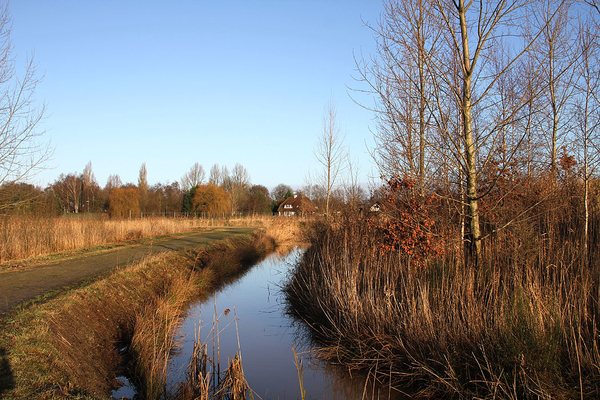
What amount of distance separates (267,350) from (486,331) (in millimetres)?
3847

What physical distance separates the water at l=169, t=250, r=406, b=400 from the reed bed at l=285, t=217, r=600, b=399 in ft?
1.01

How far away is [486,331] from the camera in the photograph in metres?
4.39

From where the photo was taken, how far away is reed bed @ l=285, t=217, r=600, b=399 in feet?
12.8

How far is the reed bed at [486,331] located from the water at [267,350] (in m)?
0.31

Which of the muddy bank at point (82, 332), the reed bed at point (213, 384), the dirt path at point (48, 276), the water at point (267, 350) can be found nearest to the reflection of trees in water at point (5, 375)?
the muddy bank at point (82, 332)

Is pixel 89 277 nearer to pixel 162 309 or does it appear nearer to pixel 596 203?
pixel 162 309

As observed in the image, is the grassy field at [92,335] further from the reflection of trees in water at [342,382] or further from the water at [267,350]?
the reflection of trees in water at [342,382]

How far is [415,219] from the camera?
6270 mm

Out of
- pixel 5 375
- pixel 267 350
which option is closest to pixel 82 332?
pixel 5 375

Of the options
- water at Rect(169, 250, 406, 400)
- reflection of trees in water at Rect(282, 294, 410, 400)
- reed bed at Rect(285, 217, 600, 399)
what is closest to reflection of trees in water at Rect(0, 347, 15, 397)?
water at Rect(169, 250, 406, 400)

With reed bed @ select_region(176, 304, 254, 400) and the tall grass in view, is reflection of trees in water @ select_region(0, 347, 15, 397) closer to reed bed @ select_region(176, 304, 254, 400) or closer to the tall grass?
reed bed @ select_region(176, 304, 254, 400)

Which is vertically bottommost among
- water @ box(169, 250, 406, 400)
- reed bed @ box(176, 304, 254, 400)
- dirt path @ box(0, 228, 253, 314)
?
water @ box(169, 250, 406, 400)

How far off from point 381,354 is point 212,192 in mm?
37743

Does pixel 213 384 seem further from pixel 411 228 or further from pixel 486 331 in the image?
pixel 411 228
